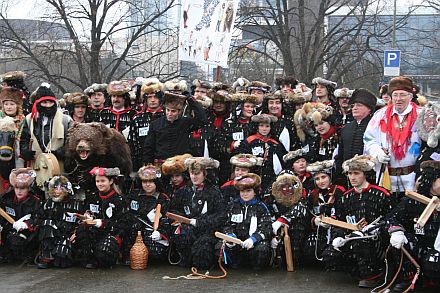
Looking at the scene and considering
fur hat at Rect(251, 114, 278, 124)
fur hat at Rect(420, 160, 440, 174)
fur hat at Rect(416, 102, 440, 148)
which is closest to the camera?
→ fur hat at Rect(420, 160, 440, 174)

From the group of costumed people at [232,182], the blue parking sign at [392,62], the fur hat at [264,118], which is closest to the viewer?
the group of costumed people at [232,182]

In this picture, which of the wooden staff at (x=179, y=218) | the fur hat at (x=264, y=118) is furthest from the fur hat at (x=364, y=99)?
the wooden staff at (x=179, y=218)

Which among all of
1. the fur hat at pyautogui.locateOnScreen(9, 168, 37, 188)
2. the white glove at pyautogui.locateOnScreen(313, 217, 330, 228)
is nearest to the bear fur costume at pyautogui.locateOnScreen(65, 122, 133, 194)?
the fur hat at pyautogui.locateOnScreen(9, 168, 37, 188)

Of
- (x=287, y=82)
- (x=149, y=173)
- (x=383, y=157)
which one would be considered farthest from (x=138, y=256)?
(x=287, y=82)

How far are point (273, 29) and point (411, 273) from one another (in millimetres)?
15221

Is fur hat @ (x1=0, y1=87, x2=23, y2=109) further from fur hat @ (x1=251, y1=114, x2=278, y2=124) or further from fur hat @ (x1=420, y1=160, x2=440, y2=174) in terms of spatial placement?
fur hat @ (x1=420, y1=160, x2=440, y2=174)

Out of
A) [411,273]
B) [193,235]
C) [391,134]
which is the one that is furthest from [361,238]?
[193,235]

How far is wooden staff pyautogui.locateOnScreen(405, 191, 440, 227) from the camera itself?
6742mm

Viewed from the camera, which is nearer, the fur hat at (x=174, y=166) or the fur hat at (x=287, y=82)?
the fur hat at (x=174, y=166)

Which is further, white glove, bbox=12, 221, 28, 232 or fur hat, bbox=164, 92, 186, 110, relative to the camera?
fur hat, bbox=164, 92, 186, 110

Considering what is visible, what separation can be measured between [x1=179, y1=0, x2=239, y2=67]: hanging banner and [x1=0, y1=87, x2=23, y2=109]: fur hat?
2.93 metres

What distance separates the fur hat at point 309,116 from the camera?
28.5 ft

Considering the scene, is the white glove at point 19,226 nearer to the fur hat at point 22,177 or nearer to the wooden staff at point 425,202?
the fur hat at point 22,177

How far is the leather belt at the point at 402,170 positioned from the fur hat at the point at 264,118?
1844 mm
